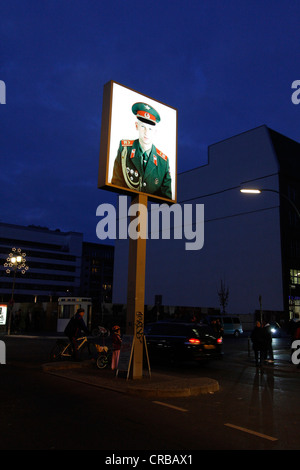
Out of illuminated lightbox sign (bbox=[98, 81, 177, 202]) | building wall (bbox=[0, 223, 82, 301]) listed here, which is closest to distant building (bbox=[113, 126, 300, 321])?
illuminated lightbox sign (bbox=[98, 81, 177, 202])

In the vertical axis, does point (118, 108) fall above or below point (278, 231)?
below

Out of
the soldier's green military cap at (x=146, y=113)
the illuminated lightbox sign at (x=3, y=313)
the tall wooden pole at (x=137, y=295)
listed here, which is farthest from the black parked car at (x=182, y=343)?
the illuminated lightbox sign at (x=3, y=313)

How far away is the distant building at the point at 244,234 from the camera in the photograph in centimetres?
4406

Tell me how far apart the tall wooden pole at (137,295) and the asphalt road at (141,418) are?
5.66 ft

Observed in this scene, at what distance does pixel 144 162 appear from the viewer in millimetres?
12375

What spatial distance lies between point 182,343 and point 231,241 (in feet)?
120

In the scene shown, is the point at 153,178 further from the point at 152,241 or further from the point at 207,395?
the point at 152,241

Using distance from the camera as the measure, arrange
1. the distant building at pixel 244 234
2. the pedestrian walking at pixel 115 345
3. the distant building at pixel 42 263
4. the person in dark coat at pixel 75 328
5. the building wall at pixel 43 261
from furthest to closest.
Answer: the building wall at pixel 43 261 < the distant building at pixel 42 263 < the distant building at pixel 244 234 < the person in dark coat at pixel 75 328 < the pedestrian walking at pixel 115 345

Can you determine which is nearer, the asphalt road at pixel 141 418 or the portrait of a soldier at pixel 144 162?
the asphalt road at pixel 141 418

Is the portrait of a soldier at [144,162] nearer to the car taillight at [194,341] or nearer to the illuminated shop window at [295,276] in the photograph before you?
the car taillight at [194,341]

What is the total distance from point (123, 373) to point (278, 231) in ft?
→ 120

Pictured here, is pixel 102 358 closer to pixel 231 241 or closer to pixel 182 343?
pixel 182 343

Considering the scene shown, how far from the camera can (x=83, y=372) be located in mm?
11805

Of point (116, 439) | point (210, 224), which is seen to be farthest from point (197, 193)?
point (116, 439)
